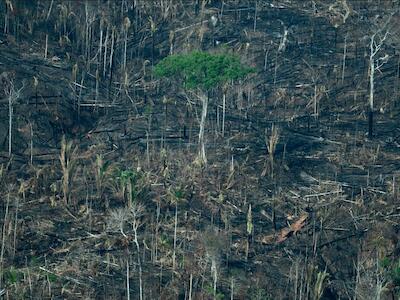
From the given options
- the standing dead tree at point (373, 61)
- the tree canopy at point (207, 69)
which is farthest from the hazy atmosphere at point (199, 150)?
the standing dead tree at point (373, 61)

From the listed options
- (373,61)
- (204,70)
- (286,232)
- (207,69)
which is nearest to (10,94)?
(204,70)

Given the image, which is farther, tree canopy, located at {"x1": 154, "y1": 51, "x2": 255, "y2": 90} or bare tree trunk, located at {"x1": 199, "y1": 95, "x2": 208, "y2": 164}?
bare tree trunk, located at {"x1": 199, "y1": 95, "x2": 208, "y2": 164}

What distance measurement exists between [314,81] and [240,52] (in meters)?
3.55

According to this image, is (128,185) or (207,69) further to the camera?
(207,69)

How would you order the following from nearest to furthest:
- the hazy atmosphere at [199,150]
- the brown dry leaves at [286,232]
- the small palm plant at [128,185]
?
the hazy atmosphere at [199,150] → the brown dry leaves at [286,232] → the small palm plant at [128,185]

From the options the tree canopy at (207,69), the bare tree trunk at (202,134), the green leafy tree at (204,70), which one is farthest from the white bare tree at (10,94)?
the bare tree trunk at (202,134)

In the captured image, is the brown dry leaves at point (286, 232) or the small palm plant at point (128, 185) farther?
the small palm plant at point (128, 185)

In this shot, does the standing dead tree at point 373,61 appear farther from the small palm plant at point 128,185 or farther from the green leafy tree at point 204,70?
the small palm plant at point 128,185

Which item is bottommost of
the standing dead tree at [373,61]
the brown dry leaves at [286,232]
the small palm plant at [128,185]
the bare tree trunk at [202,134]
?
the brown dry leaves at [286,232]

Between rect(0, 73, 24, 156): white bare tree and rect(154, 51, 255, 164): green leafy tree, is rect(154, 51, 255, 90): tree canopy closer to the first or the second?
rect(154, 51, 255, 164): green leafy tree

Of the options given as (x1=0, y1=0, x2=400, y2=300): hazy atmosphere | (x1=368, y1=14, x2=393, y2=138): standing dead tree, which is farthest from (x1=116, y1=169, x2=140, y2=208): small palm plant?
(x1=368, y1=14, x2=393, y2=138): standing dead tree

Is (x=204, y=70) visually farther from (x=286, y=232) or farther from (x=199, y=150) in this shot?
(x=286, y=232)

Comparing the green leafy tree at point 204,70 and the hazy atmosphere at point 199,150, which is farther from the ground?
the green leafy tree at point 204,70

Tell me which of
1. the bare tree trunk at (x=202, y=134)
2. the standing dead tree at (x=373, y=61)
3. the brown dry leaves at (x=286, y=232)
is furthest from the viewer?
the standing dead tree at (x=373, y=61)
